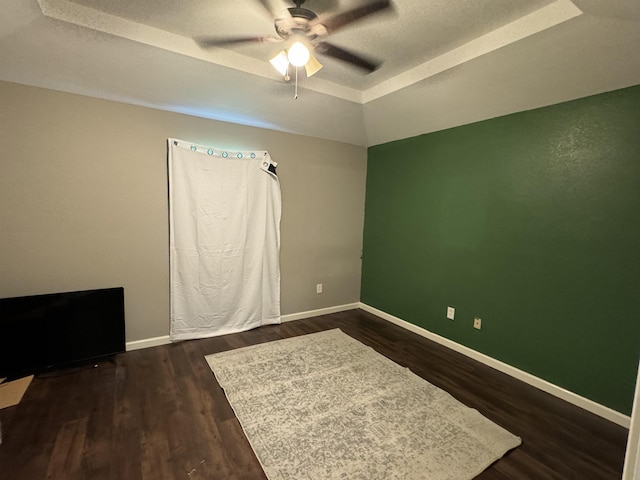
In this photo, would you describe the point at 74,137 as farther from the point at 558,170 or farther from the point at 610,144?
the point at 610,144

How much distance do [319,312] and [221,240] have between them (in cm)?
166

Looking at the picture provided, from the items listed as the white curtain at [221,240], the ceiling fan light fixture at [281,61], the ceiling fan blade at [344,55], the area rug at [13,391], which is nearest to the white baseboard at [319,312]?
the white curtain at [221,240]

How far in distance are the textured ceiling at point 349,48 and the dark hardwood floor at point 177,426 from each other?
237 centimetres

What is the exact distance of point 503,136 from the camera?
8.77 ft

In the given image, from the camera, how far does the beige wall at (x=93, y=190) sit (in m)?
2.33

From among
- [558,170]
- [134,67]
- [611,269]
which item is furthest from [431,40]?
[134,67]

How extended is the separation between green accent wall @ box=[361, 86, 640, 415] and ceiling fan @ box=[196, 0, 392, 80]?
62.4 inches

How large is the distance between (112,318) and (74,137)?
1.59m

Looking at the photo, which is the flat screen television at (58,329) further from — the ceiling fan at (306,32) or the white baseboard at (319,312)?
the ceiling fan at (306,32)

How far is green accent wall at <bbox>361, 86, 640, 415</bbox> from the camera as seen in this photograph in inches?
81.0

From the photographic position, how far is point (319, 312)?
13.1 feet

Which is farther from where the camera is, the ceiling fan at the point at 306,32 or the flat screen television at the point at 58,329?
the flat screen television at the point at 58,329

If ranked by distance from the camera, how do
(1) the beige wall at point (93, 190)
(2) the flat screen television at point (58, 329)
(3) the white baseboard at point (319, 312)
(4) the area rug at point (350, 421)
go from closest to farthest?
(4) the area rug at point (350, 421) < (2) the flat screen television at point (58, 329) < (1) the beige wall at point (93, 190) < (3) the white baseboard at point (319, 312)

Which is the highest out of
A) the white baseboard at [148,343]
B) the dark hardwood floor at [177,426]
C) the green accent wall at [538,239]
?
the green accent wall at [538,239]
